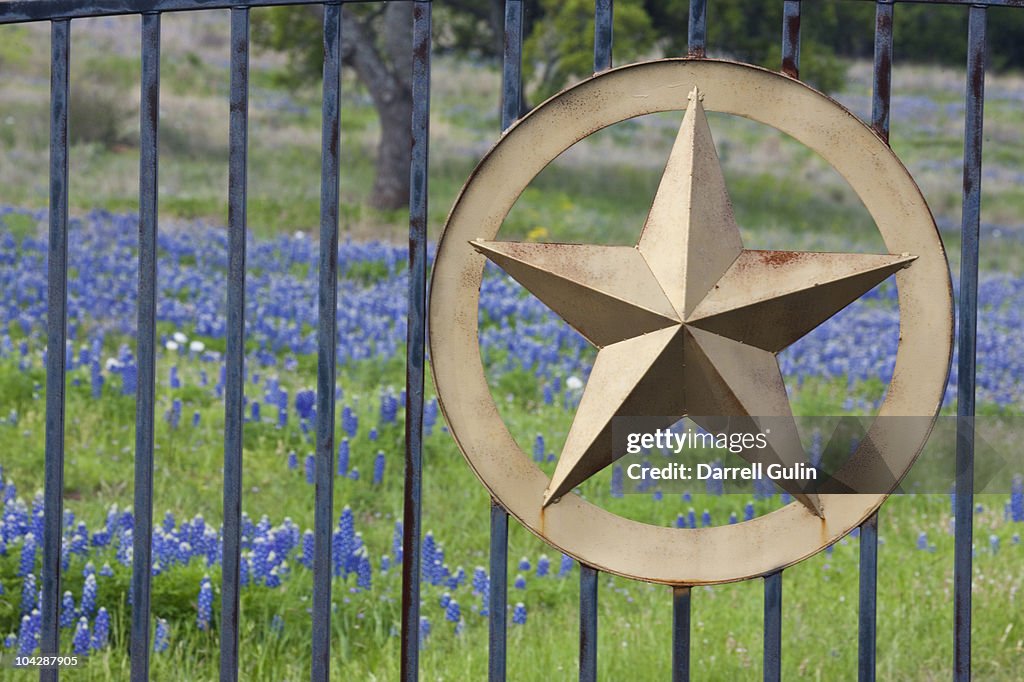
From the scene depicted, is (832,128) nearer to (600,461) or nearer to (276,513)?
(600,461)

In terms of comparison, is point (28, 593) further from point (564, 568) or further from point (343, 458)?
point (564, 568)

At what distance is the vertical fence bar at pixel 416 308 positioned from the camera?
2234 millimetres

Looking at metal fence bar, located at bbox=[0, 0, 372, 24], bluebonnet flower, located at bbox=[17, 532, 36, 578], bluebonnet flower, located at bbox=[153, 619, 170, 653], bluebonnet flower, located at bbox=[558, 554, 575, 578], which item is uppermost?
metal fence bar, located at bbox=[0, 0, 372, 24]

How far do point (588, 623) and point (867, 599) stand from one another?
53 cm

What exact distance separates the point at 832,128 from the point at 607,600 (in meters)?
2.36

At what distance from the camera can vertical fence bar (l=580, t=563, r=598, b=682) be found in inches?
85.9

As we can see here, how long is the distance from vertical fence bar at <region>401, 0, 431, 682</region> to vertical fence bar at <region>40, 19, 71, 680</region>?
74 cm

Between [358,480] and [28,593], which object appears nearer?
[28,593]

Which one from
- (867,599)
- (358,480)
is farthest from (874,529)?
(358,480)

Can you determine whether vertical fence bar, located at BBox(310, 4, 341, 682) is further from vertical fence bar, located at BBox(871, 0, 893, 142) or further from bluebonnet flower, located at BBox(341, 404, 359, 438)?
bluebonnet flower, located at BBox(341, 404, 359, 438)

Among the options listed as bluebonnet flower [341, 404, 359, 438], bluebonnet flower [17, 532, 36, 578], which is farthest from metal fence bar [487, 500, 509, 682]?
bluebonnet flower [341, 404, 359, 438]

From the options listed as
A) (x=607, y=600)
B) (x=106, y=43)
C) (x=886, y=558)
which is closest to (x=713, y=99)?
(x=607, y=600)

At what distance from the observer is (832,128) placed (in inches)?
82.4

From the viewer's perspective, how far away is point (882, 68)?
2146 millimetres
